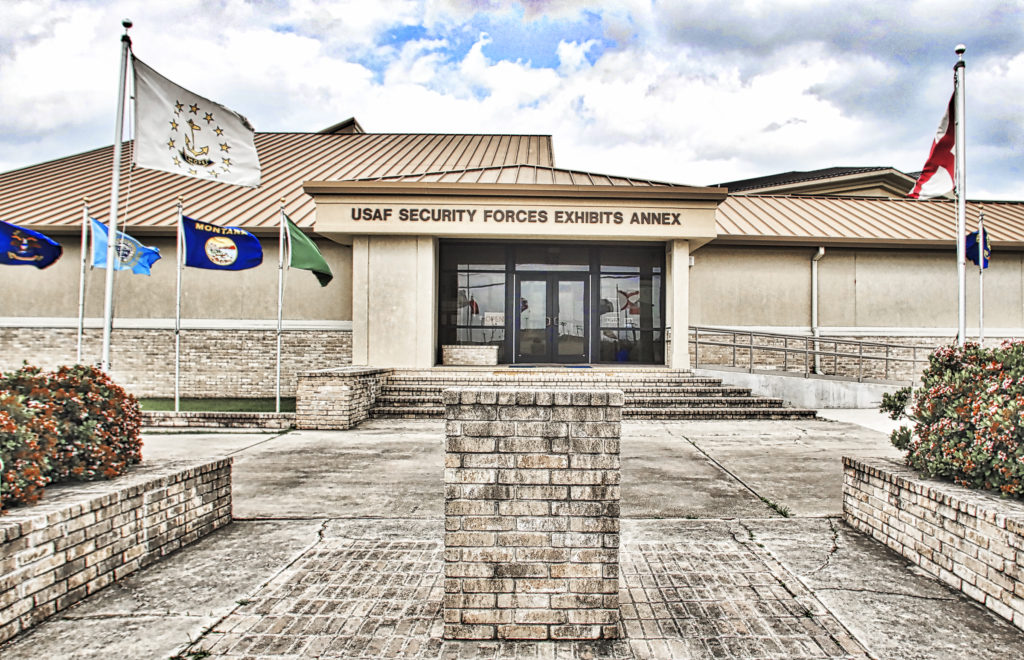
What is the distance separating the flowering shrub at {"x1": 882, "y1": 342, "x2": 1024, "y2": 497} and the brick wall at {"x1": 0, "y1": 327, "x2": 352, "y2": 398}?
13880 millimetres

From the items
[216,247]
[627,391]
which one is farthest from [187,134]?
[627,391]

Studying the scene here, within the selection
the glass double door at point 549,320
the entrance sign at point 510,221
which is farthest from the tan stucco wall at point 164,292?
the glass double door at point 549,320

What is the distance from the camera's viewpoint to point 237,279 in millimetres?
16172

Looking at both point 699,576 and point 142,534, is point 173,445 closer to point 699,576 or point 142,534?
point 142,534

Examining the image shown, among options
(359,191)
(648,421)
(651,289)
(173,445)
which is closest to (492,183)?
(359,191)

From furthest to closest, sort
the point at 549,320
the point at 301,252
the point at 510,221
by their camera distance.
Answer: the point at 549,320, the point at 510,221, the point at 301,252

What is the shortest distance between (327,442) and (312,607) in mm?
6126

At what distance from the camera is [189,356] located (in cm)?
1603

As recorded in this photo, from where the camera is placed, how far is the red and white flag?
10.2 m

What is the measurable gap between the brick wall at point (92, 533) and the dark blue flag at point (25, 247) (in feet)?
31.0

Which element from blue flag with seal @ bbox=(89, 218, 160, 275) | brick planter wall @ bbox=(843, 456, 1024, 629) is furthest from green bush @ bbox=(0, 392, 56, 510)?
blue flag with seal @ bbox=(89, 218, 160, 275)

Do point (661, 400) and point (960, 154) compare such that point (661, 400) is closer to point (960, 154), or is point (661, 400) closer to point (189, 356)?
point (960, 154)

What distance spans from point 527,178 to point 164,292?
10240 mm

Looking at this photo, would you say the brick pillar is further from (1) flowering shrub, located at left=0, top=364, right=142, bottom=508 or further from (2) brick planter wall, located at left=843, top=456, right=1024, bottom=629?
(1) flowering shrub, located at left=0, top=364, right=142, bottom=508
